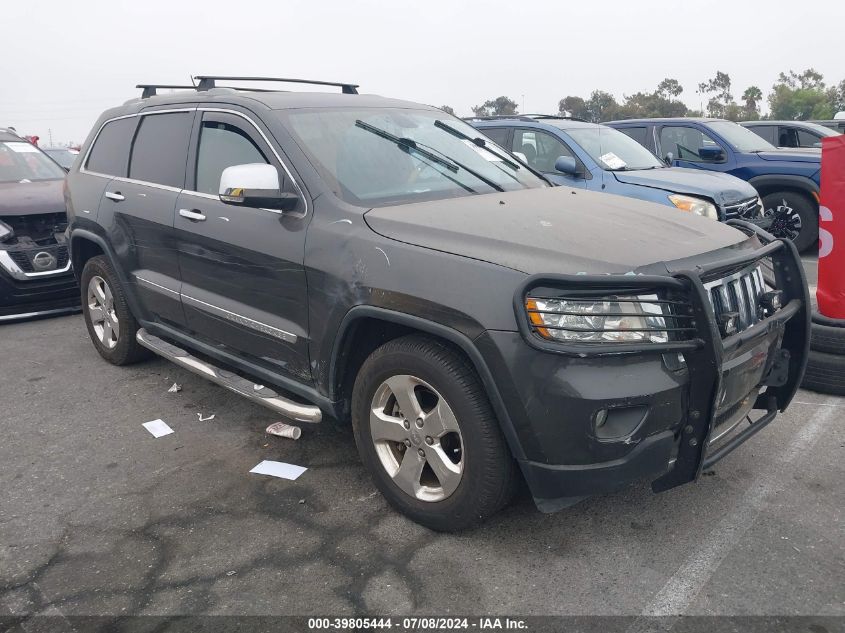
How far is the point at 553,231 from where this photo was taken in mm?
2918

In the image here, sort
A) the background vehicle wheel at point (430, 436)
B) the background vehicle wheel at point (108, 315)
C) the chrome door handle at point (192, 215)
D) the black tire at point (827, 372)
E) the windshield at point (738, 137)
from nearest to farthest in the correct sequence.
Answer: the background vehicle wheel at point (430, 436), the chrome door handle at point (192, 215), the black tire at point (827, 372), the background vehicle wheel at point (108, 315), the windshield at point (738, 137)

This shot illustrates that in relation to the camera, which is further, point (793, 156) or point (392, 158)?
point (793, 156)

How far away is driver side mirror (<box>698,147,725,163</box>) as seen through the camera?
894 cm

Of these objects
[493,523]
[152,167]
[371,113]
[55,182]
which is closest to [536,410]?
[493,523]

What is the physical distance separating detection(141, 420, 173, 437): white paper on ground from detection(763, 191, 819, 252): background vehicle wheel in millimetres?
7753

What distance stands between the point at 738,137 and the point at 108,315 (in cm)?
829

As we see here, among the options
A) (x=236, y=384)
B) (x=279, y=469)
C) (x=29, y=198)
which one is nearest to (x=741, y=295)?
(x=279, y=469)

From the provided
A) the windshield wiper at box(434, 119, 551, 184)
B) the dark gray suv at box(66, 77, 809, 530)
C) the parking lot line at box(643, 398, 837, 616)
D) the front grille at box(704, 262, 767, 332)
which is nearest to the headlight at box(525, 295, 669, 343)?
the dark gray suv at box(66, 77, 809, 530)

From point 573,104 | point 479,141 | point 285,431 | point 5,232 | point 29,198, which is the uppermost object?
point 573,104

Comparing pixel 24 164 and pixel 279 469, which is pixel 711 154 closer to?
pixel 279 469

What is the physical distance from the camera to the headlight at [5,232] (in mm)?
6396

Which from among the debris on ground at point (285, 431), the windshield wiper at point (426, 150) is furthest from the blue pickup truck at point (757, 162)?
the debris on ground at point (285, 431)

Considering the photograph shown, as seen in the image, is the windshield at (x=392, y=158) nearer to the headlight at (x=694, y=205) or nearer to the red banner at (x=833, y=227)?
the red banner at (x=833, y=227)

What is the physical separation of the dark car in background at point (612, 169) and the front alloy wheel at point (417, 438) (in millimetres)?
4400
